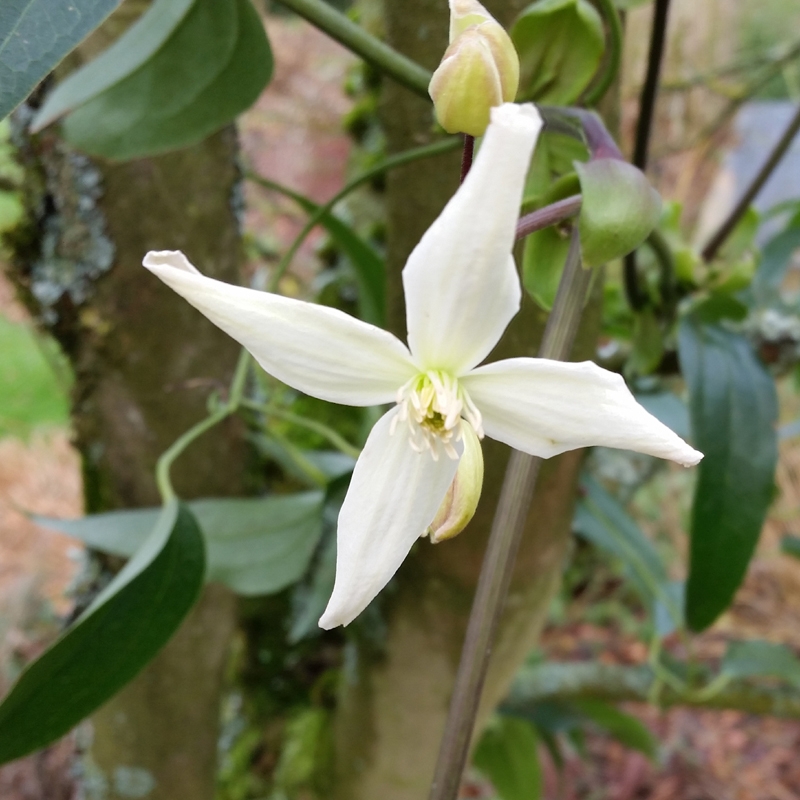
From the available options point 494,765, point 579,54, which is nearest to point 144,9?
point 579,54

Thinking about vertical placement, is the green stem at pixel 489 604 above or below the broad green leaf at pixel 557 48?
below

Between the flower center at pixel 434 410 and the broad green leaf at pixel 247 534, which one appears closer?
the flower center at pixel 434 410

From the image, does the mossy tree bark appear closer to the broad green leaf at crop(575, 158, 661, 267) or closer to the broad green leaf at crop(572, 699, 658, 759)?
the broad green leaf at crop(575, 158, 661, 267)

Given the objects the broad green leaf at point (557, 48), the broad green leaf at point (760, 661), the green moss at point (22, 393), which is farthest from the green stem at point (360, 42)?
the green moss at point (22, 393)

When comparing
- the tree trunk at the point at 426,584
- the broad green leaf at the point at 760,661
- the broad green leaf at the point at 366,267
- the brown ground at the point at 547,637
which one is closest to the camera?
the tree trunk at the point at 426,584

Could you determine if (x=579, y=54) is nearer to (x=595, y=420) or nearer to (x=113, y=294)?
(x=595, y=420)

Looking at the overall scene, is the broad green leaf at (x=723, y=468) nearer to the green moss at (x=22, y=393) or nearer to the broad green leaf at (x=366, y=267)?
the broad green leaf at (x=366, y=267)
